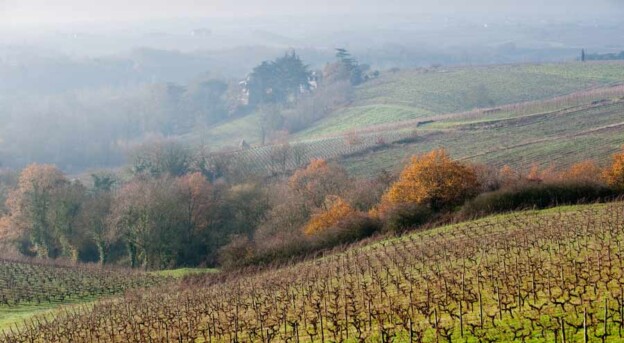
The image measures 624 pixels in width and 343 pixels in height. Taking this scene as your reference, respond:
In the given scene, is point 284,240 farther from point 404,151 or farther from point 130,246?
point 404,151

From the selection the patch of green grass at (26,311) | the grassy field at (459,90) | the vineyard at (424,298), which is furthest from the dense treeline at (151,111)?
the vineyard at (424,298)

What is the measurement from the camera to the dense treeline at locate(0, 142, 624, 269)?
170 feet

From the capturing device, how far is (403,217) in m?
50.5

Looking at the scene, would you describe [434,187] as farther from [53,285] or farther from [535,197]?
[53,285]

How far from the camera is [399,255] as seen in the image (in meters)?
37.6

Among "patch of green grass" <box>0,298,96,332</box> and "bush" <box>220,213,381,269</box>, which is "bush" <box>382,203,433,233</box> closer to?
"bush" <box>220,213,381,269</box>

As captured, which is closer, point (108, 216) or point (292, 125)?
point (108, 216)

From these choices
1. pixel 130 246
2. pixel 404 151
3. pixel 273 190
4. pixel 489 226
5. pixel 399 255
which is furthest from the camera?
pixel 404 151

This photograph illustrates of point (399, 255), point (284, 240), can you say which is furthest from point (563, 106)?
point (399, 255)

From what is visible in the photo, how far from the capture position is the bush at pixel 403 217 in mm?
50166

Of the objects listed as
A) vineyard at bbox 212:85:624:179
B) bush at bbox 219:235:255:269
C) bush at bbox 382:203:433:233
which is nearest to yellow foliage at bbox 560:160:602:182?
bush at bbox 382:203:433:233

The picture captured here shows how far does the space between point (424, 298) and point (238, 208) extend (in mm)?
44829

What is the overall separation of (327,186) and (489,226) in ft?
91.7

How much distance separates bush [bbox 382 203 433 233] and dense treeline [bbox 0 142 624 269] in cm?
7
